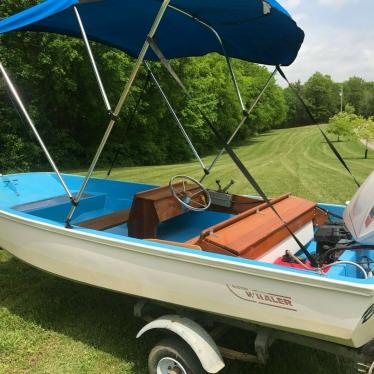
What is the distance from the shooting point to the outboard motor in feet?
10.4

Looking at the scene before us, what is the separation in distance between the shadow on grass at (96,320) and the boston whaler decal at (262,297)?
946 millimetres

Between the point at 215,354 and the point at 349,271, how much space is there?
1188 millimetres

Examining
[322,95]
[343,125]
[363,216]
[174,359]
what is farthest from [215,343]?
[322,95]

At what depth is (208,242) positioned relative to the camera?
10.3ft

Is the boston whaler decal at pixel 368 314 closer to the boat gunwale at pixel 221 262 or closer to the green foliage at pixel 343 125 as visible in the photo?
the boat gunwale at pixel 221 262

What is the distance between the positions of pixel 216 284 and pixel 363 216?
4.27 feet

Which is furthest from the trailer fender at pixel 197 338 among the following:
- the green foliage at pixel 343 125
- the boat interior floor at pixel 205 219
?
the green foliage at pixel 343 125

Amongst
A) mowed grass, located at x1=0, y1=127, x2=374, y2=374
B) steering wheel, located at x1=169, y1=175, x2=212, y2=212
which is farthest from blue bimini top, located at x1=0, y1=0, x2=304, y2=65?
mowed grass, located at x1=0, y1=127, x2=374, y2=374

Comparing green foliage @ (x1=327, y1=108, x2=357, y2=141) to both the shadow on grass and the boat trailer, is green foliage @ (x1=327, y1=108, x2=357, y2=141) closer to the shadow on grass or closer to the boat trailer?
the shadow on grass

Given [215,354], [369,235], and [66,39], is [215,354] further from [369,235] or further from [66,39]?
[66,39]

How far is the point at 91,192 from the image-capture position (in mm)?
6219

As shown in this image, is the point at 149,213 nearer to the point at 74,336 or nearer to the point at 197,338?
the point at 74,336

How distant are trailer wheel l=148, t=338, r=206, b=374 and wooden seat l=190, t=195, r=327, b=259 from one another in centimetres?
68

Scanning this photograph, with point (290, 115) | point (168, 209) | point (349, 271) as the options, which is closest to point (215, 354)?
point (349, 271)
